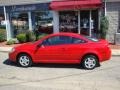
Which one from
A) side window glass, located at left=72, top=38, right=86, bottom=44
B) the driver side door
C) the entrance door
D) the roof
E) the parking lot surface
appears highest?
the roof

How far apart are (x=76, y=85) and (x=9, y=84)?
233 centimetres

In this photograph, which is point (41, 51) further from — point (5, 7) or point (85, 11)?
point (5, 7)

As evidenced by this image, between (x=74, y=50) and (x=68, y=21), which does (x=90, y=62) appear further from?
(x=68, y=21)

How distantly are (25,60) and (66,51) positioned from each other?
6.35 feet

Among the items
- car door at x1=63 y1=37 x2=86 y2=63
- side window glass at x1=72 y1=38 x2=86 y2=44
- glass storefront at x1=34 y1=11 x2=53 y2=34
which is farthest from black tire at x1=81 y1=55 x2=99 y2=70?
glass storefront at x1=34 y1=11 x2=53 y2=34

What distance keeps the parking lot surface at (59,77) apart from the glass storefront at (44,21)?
8.64 m

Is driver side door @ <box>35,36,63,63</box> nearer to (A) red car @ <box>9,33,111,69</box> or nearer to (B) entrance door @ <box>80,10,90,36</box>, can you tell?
(A) red car @ <box>9,33,111,69</box>

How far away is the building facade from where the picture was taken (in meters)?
19.0

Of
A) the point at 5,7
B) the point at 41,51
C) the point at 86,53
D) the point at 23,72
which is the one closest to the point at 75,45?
the point at 86,53

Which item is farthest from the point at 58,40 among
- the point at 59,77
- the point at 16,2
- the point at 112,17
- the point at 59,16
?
A: the point at 16,2

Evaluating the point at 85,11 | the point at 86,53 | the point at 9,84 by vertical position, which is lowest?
the point at 9,84

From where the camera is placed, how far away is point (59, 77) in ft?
35.0

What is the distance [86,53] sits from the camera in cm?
1184

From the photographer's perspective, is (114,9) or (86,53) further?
(114,9)
